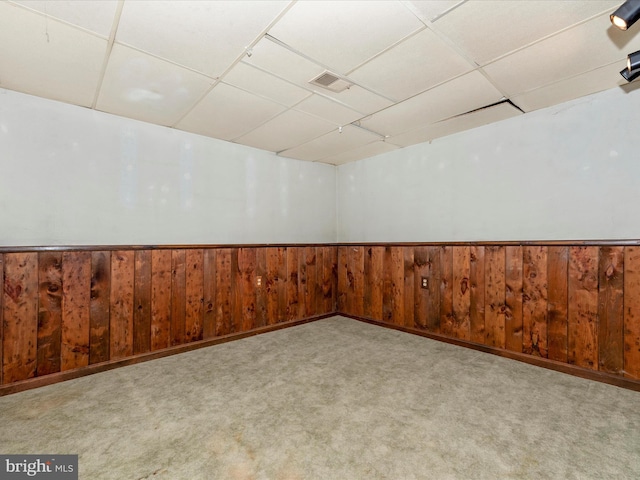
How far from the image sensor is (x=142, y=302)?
129 inches

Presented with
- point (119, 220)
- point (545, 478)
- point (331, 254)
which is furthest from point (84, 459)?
point (331, 254)

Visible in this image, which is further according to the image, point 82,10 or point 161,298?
point 161,298

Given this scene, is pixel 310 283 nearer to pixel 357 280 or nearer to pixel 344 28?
pixel 357 280

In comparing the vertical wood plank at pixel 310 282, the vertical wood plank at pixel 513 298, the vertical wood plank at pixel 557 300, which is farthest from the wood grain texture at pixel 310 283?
the vertical wood plank at pixel 557 300

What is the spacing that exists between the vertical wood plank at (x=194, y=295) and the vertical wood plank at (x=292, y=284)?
1265mm

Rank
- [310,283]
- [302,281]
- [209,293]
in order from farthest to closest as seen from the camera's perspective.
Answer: [310,283] → [302,281] → [209,293]

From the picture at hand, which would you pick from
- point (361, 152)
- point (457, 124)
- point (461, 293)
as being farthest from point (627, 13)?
point (361, 152)

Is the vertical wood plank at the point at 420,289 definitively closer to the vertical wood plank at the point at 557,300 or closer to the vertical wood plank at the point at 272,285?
the vertical wood plank at the point at 557,300

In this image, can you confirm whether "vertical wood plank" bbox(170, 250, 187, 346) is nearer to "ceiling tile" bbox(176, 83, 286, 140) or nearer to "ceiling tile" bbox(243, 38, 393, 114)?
"ceiling tile" bbox(176, 83, 286, 140)

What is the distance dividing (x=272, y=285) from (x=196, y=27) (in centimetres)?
313

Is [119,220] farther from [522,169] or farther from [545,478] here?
[522,169]

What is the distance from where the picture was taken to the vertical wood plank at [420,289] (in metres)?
4.01

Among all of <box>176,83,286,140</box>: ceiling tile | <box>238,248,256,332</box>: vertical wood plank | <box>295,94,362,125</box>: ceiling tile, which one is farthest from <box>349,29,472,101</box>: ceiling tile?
<box>238,248,256,332</box>: vertical wood plank

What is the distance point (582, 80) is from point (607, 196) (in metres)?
1.06
